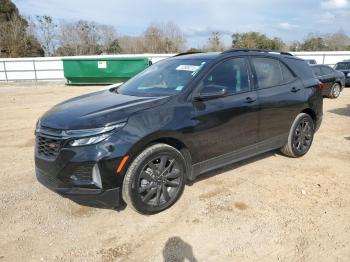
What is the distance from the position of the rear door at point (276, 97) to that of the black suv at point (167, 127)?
0.6 inches

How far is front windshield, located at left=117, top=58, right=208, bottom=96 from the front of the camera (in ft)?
13.0

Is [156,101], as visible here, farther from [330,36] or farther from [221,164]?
[330,36]

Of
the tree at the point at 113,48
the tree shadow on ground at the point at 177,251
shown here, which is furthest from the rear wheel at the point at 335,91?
the tree at the point at 113,48

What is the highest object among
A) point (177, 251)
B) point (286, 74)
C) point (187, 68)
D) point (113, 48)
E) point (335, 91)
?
point (113, 48)

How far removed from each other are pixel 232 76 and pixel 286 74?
130 cm

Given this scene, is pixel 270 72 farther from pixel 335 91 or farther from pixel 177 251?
pixel 335 91

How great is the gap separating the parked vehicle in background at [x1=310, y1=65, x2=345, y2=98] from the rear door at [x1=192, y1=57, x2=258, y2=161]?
362 inches

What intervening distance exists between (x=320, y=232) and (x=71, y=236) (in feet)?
8.22

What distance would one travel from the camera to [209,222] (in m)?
3.49

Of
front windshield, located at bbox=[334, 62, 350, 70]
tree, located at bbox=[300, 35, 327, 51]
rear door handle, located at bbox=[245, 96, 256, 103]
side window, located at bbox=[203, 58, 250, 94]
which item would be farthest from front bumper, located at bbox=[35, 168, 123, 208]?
tree, located at bbox=[300, 35, 327, 51]

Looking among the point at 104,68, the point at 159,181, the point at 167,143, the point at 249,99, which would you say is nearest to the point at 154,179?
the point at 159,181

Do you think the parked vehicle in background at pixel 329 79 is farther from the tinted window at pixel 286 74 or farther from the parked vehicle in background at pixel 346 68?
the tinted window at pixel 286 74

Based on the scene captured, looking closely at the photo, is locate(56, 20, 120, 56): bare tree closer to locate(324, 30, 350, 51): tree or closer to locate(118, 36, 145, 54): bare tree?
locate(118, 36, 145, 54): bare tree

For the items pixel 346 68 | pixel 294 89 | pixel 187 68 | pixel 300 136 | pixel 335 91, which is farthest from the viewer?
pixel 346 68
